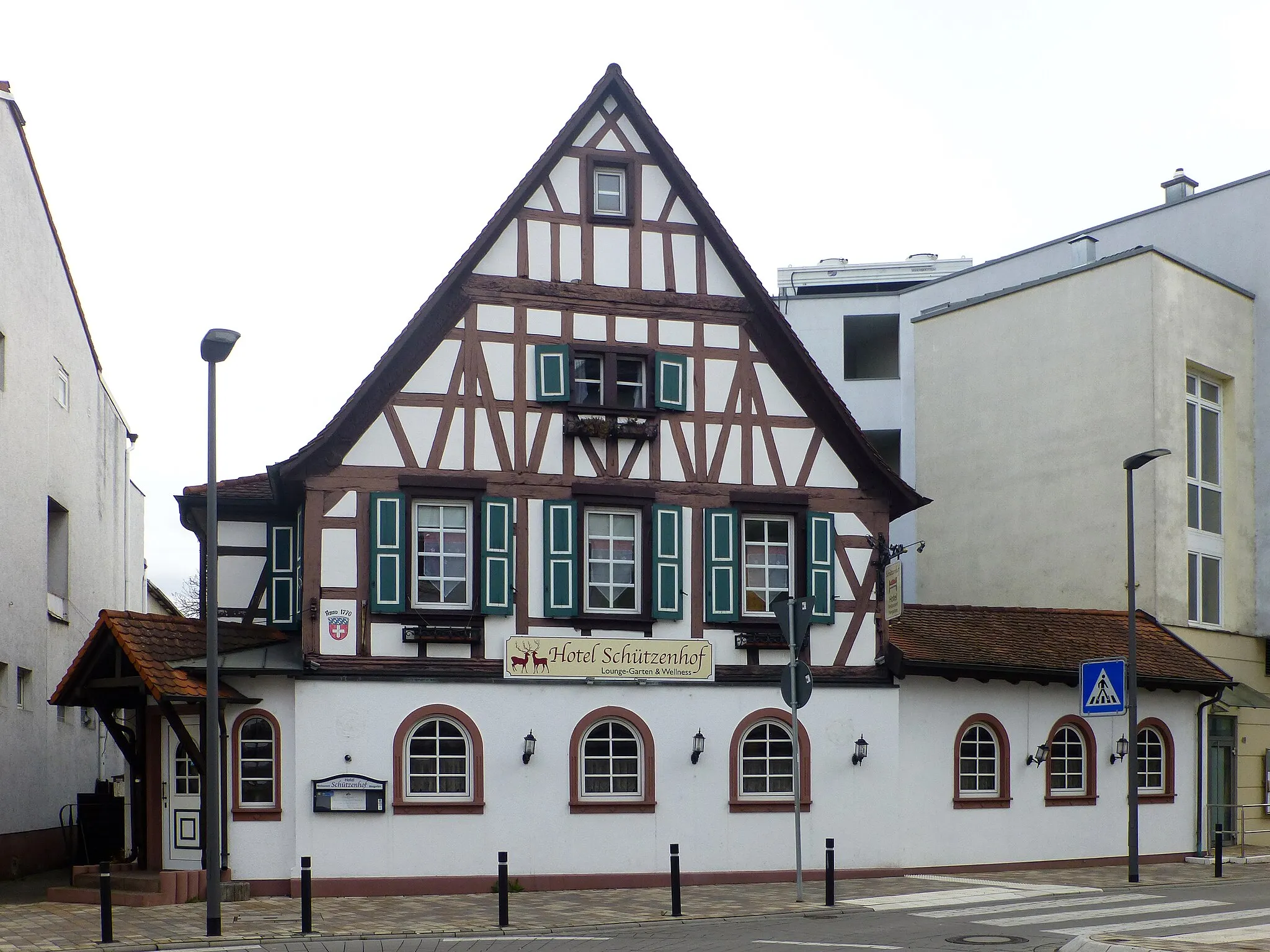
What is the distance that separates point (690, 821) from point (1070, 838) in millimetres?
6688

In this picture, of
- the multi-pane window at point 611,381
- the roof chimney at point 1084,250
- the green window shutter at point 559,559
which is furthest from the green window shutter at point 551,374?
the roof chimney at point 1084,250

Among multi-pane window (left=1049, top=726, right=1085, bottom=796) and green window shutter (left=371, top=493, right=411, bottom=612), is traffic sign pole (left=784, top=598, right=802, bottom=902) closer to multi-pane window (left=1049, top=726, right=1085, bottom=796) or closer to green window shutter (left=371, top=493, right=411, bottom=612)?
green window shutter (left=371, top=493, right=411, bottom=612)

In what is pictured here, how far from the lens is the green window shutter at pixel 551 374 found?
22781 millimetres

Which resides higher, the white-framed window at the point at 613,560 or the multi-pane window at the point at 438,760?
the white-framed window at the point at 613,560

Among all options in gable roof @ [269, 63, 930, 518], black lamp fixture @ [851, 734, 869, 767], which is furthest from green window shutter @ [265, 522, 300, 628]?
black lamp fixture @ [851, 734, 869, 767]

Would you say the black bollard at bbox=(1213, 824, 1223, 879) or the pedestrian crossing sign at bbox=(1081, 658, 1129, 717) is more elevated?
the pedestrian crossing sign at bbox=(1081, 658, 1129, 717)

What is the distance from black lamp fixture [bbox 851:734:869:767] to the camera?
2341 cm

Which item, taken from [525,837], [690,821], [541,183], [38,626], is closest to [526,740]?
[525,837]

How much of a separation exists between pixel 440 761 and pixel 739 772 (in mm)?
4354

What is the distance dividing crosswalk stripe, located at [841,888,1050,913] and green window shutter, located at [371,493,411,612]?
725 cm

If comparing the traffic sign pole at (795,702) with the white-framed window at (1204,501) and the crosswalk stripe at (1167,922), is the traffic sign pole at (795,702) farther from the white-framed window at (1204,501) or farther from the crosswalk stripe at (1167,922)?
the white-framed window at (1204,501)

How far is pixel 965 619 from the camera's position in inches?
1037

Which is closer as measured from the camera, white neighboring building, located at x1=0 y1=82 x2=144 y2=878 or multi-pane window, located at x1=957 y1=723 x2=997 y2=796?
multi-pane window, located at x1=957 y1=723 x2=997 y2=796

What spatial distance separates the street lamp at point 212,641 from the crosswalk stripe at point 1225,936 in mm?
9332
